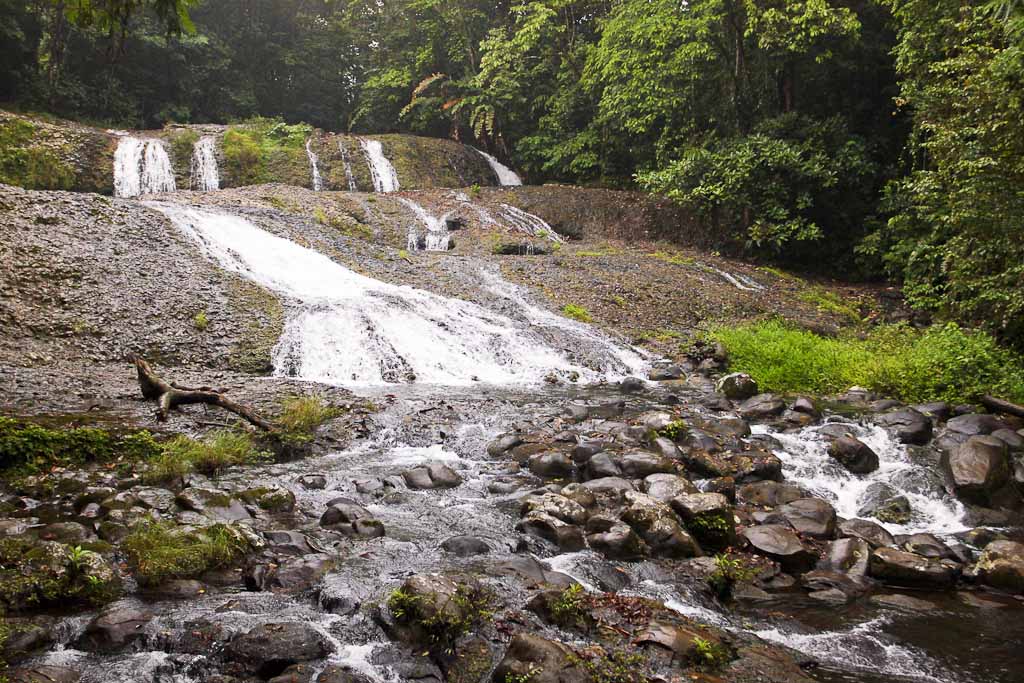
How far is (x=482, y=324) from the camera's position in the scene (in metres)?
13.1

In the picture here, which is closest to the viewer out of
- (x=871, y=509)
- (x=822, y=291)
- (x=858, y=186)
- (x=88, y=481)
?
(x=88, y=481)

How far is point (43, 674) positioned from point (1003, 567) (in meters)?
6.16

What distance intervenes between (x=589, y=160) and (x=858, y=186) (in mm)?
9571

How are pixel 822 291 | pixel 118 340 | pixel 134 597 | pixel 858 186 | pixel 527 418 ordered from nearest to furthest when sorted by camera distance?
pixel 134 597
pixel 527 418
pixel 118 340
pixel 822 291
pixel 858 186

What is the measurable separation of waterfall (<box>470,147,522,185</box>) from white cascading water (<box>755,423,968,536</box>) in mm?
21895

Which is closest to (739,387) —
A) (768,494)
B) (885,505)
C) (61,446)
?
(885,505)

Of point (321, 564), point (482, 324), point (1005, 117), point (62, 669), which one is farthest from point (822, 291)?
point (62, 669)

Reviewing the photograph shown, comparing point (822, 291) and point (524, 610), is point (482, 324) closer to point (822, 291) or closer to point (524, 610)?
point (524, 610)

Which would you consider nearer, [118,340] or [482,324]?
[118,340]

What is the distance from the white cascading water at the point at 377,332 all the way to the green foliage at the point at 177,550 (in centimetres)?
573

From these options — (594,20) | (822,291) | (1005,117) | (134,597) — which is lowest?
(134,597)

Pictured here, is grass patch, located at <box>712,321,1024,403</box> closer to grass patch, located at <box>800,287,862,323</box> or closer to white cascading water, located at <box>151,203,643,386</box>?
white cascading water, located at <box>151,203,643,386</box>

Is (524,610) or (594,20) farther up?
(594,20)

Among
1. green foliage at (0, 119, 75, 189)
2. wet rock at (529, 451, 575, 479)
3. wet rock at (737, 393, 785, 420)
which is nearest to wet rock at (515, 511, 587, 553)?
wet rock at (529, 451, 575, 479)
